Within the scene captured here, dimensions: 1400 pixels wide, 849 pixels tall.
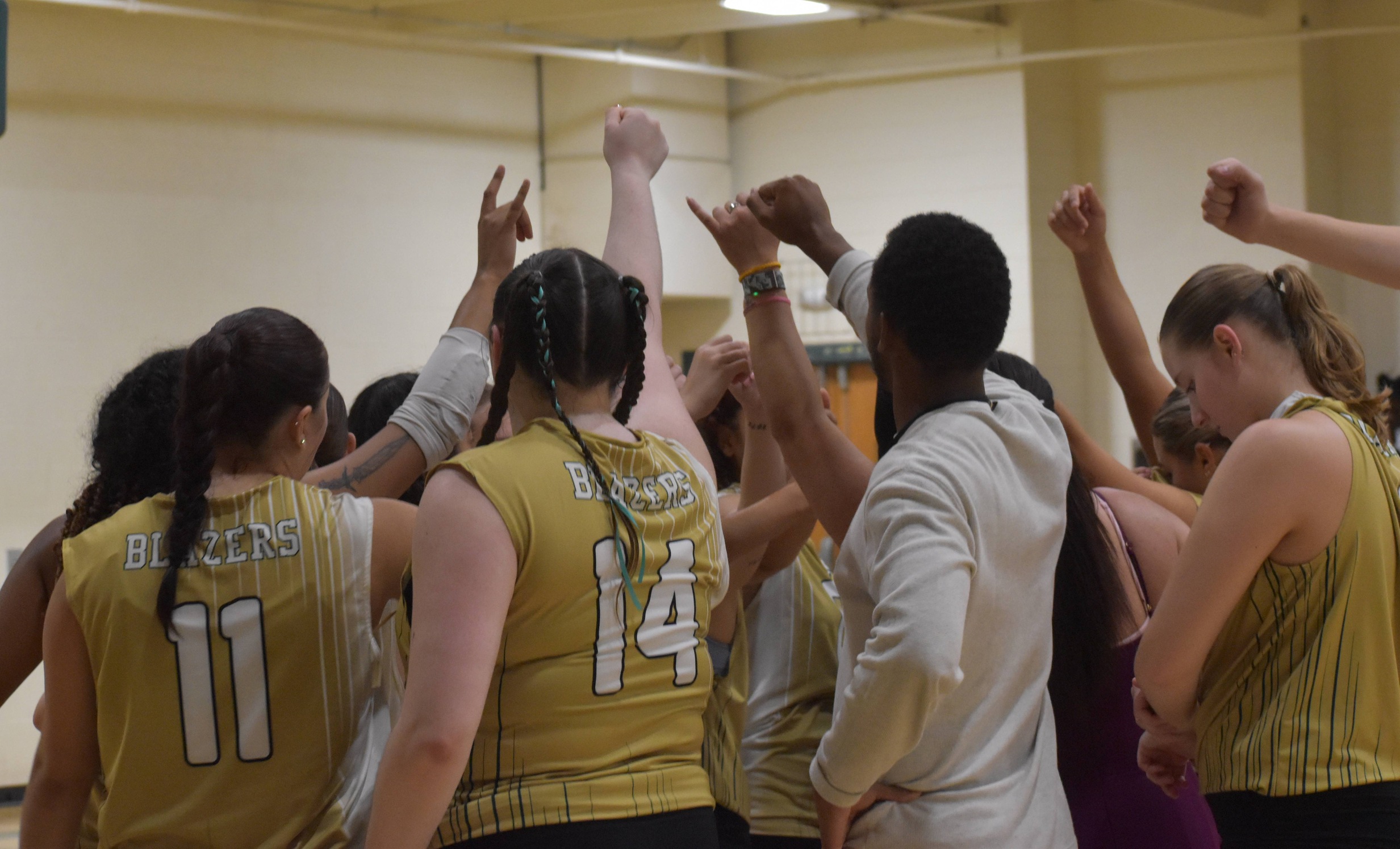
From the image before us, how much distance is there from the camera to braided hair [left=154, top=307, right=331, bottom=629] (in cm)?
164

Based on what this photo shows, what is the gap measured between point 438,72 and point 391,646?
21.7ft

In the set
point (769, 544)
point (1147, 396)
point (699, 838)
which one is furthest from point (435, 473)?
point (1147, 396)

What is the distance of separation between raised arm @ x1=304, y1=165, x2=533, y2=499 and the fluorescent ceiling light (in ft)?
13.7

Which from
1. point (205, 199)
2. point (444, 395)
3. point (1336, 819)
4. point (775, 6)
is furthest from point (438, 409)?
point (205, 199)

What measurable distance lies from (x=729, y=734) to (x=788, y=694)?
0.89 ft

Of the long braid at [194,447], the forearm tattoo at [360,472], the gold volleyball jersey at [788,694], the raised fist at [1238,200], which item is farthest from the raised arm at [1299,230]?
the long braid at [194,447]

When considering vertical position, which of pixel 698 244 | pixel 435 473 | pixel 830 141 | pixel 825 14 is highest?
pixel 825 14

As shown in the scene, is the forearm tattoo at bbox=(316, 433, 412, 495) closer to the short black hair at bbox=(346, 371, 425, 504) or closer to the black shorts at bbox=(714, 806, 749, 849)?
the short black hair at bbox=(346, 371, 425, 504)

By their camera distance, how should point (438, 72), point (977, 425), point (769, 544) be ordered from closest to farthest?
point (977, 425) → point (769, 544) → point (438, 72)

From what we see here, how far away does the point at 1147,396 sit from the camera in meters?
2.66

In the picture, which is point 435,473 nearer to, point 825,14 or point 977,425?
point 977,425

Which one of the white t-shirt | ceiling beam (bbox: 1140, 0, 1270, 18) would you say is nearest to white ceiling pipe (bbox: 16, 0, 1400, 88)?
ceiling beam (bbox: 1140, 0, 1270, 18)

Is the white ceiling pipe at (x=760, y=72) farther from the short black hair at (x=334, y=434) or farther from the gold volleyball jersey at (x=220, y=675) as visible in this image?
the gold volleyball jersey at (x=220, y=675)

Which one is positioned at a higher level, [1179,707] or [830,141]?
[830,141]
